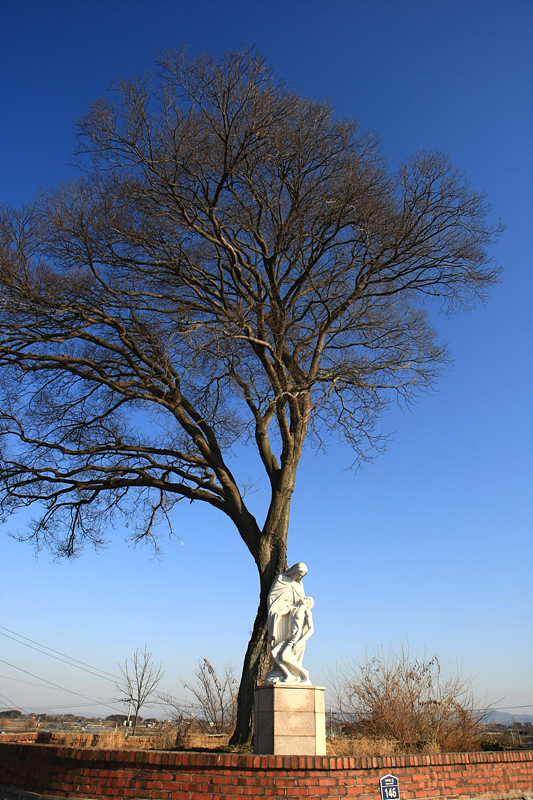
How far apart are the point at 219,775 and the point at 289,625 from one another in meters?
2.67

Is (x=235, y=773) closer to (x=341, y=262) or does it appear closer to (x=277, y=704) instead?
(x=277, y=704)

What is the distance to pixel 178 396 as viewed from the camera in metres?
11.7

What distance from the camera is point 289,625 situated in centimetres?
898

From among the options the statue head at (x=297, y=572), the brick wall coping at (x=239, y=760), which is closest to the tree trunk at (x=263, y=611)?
the statue head at (x=297, y=572)

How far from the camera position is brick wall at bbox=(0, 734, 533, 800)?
652cm

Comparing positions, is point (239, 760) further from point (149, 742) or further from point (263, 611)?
point (149, 742)

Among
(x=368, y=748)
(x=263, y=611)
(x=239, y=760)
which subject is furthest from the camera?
(x=263, y=611)

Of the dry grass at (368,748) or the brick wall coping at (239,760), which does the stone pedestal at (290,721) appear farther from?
the brick wall coping at (239,760)

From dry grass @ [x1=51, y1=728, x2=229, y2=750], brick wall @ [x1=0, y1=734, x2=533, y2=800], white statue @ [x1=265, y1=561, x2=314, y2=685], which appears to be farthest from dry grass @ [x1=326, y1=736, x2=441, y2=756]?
dry grass @ [x1=51, y1=728, x2=229, y2=750]

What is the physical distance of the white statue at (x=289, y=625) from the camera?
27.7 feet

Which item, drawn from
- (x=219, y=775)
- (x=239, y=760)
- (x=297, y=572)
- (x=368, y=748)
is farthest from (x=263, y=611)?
(x=219, y=775)

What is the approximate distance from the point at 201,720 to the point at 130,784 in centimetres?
871

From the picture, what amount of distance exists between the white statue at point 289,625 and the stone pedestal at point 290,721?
0.21 meters

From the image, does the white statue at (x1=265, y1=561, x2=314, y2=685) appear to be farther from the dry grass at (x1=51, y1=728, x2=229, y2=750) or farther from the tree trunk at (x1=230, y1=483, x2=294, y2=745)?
the dry grass at (x1=51, y1=728, x2=229, y2=750)
